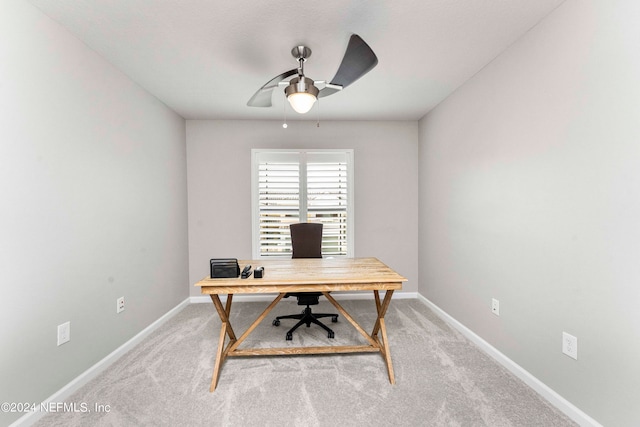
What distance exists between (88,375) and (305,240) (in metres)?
2.10

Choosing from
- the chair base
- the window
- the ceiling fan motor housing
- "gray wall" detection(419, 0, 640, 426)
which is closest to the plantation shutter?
the window

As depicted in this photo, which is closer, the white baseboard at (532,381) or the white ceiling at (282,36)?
the white baseboard at (532,381)

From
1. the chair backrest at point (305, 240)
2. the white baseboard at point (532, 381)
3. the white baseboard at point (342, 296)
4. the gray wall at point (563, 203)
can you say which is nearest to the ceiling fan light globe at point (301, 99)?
the chair backrest at point (305, 240)

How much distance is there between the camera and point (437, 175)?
3221mm

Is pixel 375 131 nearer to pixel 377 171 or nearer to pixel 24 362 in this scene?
pixel 377 171

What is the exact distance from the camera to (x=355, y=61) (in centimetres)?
165

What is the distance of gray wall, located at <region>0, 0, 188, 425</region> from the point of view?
1495mm

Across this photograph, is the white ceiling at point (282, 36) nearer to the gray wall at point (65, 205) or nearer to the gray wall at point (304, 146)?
the gray wall at point (65, 205)

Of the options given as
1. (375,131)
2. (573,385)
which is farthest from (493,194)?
(375,131)

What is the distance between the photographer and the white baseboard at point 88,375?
5.07 feet

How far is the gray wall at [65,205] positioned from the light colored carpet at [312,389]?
38 cm

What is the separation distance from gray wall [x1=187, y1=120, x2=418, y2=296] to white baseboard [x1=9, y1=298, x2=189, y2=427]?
3.46 feet

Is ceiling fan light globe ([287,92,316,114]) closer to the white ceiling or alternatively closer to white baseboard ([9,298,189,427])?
the white ceiling

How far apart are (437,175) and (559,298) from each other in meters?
1.86
